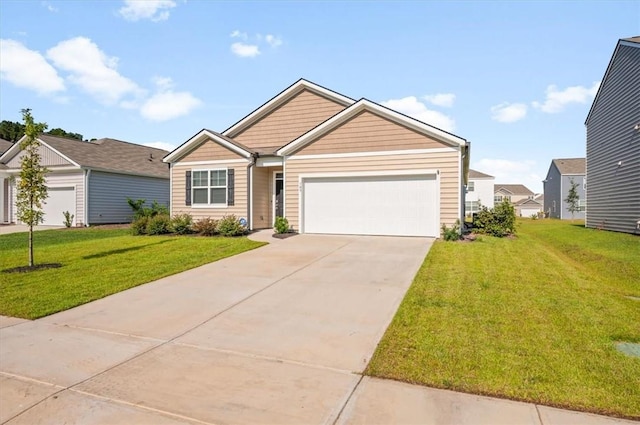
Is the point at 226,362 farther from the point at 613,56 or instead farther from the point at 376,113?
the point at 613,56

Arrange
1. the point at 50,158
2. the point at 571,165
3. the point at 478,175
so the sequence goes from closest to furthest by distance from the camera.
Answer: the point at 50,158 → the point at 478,175 → the point at 571,165

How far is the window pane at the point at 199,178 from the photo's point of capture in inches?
615

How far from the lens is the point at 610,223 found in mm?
18062

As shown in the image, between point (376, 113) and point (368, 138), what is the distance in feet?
3.11

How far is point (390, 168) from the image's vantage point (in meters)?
12.9

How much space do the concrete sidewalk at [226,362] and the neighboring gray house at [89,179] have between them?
15881mm

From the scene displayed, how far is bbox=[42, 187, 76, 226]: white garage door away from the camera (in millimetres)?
19938

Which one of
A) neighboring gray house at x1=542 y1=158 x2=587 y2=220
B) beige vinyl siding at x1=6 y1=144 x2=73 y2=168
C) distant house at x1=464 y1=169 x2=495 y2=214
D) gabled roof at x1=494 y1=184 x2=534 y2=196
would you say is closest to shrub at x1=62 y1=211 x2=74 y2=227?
beige vinyl siding at x1=6 y1=144 x2=73 y2=168

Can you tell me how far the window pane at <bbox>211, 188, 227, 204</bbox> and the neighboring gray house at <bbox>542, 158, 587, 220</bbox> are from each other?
42.3 m

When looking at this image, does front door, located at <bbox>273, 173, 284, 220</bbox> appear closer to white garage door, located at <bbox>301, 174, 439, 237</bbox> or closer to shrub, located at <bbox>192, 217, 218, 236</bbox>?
white garage door, located at <bbox>301, 174, 439, 237</bbox>

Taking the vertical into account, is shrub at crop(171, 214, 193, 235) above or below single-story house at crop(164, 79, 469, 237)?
below

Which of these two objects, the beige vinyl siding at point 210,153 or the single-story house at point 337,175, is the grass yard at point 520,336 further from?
the beige vinyl siding at point 210,153

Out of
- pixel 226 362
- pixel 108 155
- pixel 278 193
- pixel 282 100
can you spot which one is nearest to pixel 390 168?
pixel 278 193

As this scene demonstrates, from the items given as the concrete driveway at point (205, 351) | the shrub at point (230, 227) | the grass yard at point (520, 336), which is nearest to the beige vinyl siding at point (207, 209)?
the shrub at point (230, 227)
